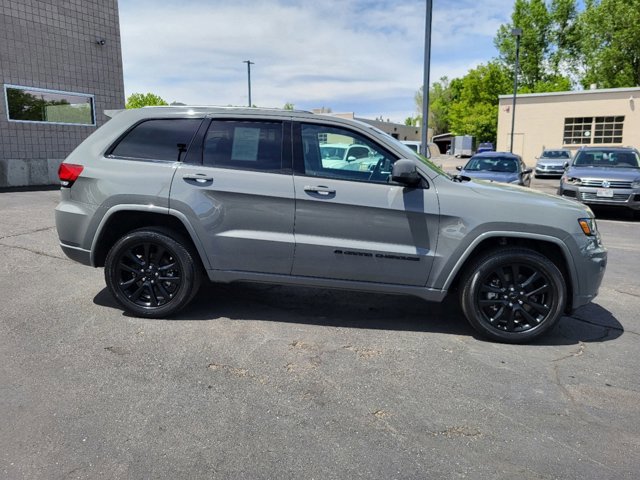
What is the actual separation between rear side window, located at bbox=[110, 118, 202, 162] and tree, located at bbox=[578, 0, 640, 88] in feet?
161

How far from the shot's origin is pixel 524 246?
4152 millimetres

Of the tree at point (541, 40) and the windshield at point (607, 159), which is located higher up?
the tree at point (541, 40)

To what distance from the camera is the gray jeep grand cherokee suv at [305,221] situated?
160 inches

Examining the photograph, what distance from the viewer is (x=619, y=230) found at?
10102mm

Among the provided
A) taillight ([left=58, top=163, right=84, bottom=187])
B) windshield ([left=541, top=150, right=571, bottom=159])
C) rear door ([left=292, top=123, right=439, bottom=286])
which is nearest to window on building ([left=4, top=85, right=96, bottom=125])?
taillight ([left=58, top=163, right=84, bottom=187])

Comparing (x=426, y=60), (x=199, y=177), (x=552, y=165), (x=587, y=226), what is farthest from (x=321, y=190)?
(x=552, y=165)

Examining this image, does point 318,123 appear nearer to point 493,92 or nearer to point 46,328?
point 46,328

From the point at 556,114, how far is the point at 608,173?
90.9ft

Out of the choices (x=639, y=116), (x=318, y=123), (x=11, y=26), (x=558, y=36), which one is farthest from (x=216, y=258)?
(x=558, y=36)

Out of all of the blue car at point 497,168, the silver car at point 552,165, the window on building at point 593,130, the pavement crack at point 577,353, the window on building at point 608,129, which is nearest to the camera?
the pavement crack at point 577,353

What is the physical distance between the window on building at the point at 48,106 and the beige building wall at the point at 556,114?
30.2 m

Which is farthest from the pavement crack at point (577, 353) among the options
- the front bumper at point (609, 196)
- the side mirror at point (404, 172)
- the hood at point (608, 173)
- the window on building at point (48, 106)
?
the window on building at point (48, 106)

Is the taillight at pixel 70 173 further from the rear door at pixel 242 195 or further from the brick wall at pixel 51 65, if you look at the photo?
the brick wall at pixel 51 65

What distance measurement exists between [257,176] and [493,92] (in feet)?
197
